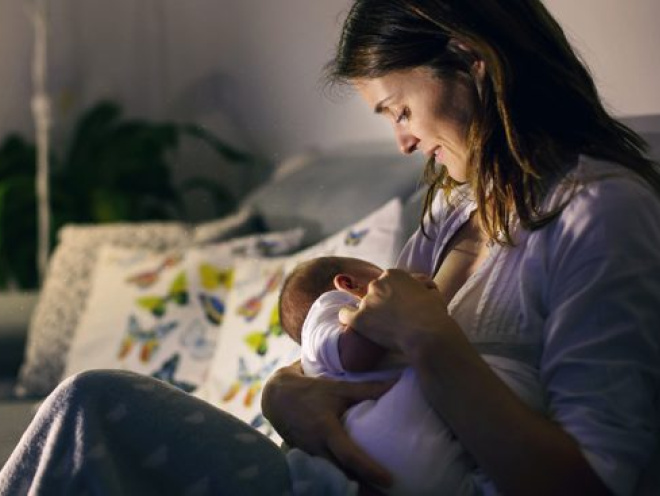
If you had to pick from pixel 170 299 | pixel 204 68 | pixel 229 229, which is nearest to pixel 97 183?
pixel 204 68

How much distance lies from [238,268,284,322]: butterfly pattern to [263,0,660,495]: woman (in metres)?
0.81

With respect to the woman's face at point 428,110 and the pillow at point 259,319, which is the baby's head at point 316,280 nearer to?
the woman's face at point 428,110

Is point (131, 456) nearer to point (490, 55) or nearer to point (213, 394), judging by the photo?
point (490, 55)

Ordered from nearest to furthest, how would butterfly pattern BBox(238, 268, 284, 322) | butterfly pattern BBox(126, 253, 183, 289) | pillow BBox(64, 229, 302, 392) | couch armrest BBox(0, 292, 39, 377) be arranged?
butterfly pattern BBox(238, 268, 284, 322) < pillow BBox(64, 229, 302, 392) < butterfly pattern BBox(126, 253, 183, 289) < couch armrest BBox(0, 292, 39, 377)

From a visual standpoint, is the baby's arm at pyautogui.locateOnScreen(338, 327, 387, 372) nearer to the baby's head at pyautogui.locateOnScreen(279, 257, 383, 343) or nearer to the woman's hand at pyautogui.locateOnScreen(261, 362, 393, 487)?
the woman's hand at pyautogui.locateOnScreen(261, 362, 393, 487)

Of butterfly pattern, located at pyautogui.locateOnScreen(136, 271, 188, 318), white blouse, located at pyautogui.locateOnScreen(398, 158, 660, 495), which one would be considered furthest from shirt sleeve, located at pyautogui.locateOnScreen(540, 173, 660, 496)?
butterfly pattern, located at pyautogui.locateOnScreen(136, 271, 188, 318)

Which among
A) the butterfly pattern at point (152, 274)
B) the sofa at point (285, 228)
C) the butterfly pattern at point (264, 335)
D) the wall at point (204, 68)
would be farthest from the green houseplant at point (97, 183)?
the butterfly pattern at point (264, 335)

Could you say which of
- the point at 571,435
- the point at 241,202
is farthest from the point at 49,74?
the point at 571,435

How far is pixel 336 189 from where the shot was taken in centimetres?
241

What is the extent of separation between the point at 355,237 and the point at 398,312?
89 cm

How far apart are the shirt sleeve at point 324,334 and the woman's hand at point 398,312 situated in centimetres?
5

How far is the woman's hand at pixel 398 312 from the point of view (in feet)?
3.92

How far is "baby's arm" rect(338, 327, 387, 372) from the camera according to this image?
1288 mm

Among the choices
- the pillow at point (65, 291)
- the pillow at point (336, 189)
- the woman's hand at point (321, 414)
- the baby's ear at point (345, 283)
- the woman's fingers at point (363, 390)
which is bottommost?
the pillow at point (65, 291)
